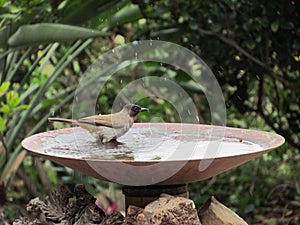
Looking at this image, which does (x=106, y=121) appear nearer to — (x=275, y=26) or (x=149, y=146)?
(x=149, y=146)

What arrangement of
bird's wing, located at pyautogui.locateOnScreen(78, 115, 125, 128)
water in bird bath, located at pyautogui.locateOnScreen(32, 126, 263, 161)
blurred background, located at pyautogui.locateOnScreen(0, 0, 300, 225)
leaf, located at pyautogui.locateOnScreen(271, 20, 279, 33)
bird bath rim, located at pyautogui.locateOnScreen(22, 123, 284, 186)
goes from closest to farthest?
bird bath rim, located at pyautogui.locateOnScreen(22, 123, 284, 186), water in bird bath, located at pyautogui.locateOnScreen(32, 126, 263, 161), bird's wing, located at pyautogui.locateOnScreen(78, 115, 125, 128), blurred background, located at pyautogui.locateOnScreen(0, 0, 300, 225), leaf, located at pyautogui.locateOnScreen(271, 20, 279, 33)

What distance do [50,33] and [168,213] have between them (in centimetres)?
112

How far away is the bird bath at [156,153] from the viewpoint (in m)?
1.64

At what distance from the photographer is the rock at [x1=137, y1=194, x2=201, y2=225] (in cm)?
169

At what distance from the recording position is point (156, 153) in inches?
72.4

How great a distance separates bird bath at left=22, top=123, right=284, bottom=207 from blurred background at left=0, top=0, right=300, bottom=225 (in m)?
0.60

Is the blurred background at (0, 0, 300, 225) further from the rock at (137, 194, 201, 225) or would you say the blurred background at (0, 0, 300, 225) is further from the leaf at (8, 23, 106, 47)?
the rock at (137, 194, 201, 225)

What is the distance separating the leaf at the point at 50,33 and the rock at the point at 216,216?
89cm

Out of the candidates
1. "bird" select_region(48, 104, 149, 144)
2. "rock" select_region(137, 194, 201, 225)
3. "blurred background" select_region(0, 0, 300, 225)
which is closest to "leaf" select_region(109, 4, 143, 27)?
"blurred background" select_region(0, 0, 300, 225)

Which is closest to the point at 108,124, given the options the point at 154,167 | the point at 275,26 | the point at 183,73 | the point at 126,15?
the point at 154,167

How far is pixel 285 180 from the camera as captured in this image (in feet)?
13.3

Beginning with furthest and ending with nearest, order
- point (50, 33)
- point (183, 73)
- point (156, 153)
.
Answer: point (183, 73) < point (50, 33) < point (156, 153)

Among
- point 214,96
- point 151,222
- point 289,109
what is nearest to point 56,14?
point 214,96

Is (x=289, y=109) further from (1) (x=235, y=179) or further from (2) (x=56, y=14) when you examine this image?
(2) (x=56, y=14)
